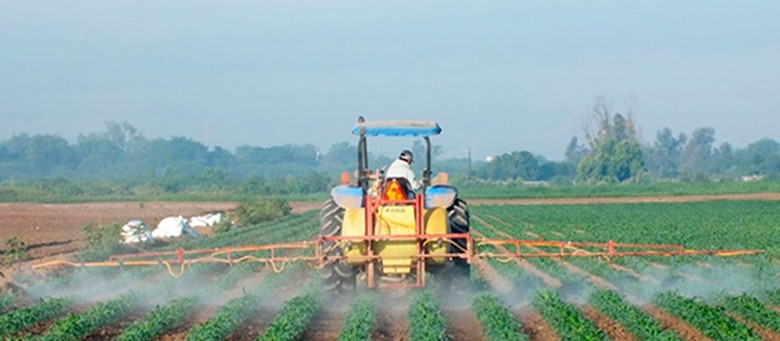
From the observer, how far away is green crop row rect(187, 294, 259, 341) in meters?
13.0

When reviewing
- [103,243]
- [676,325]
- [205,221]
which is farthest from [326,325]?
[205,221]

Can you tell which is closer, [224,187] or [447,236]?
[447,236]

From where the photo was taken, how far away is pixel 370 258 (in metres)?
15.0

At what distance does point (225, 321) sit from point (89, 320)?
4.91ft

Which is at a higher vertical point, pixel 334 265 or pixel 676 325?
pixel 334 265

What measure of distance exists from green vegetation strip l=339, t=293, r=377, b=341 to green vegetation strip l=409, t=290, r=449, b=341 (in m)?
0.45

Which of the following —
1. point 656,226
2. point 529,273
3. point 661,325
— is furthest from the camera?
point 656,226

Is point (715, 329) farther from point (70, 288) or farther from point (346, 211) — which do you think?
point (70, 288)

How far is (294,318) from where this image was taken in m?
14.2

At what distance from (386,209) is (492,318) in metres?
1.88

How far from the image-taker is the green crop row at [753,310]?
530 inches

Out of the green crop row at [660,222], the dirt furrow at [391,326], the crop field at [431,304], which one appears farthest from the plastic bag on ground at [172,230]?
the dirt furrow at [391,326]

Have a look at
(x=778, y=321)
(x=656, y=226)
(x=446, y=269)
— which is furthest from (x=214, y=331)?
(x=656, y=226)

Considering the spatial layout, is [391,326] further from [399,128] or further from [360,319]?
[399,128]
